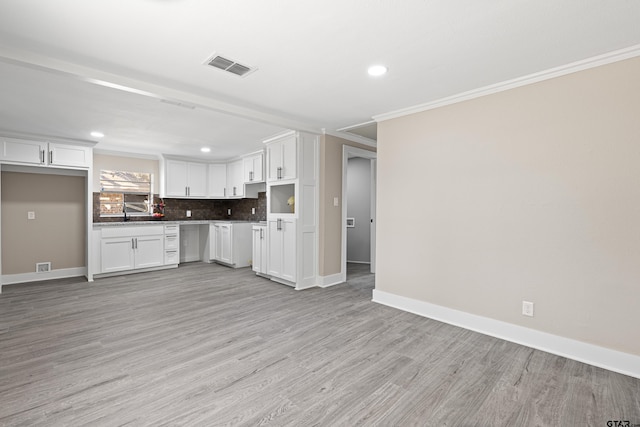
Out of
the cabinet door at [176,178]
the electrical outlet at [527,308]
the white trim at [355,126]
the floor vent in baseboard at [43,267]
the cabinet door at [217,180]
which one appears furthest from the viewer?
the cabinet door at [217,180]

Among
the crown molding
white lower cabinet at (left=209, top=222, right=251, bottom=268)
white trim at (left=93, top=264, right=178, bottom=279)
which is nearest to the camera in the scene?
the crown molding

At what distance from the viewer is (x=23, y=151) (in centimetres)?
450

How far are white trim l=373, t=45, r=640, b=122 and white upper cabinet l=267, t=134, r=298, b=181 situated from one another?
157 cm

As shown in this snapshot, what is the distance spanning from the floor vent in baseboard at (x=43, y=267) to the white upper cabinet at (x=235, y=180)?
336 cm

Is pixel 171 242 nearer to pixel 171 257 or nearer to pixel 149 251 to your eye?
pixel 171 257

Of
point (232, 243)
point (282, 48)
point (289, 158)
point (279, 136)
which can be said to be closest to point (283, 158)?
point (289, 158)

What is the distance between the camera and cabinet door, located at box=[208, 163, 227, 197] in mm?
6895

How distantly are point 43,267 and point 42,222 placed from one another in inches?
29.9

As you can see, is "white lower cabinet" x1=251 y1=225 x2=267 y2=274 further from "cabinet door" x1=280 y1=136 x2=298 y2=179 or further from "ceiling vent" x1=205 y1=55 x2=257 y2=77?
"ceiling vent" x1=205 y1=55 x2=257 y2=77

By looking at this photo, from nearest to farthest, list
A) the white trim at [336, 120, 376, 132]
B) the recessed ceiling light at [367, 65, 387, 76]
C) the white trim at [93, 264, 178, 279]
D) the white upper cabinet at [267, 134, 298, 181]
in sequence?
the recessed ceiling light at [367, 65, 387, 76], the white trim at [336, 120, 376, 132], the white upper cabinet at [267, 134, 298, 181], the white trim at [93, 264, 178, 279]

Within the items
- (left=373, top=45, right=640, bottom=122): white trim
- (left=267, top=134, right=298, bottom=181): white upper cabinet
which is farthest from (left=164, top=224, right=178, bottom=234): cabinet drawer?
(left=373, top=45, right=640, bottom=122): white trim

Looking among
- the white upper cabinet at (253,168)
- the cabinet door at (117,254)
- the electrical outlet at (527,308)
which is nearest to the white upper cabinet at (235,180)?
the white upper cabinet at (253,168)

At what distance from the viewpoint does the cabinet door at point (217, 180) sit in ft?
22.6

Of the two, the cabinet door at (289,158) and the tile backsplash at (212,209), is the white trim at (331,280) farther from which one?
the tile backsplash at (212,209)
